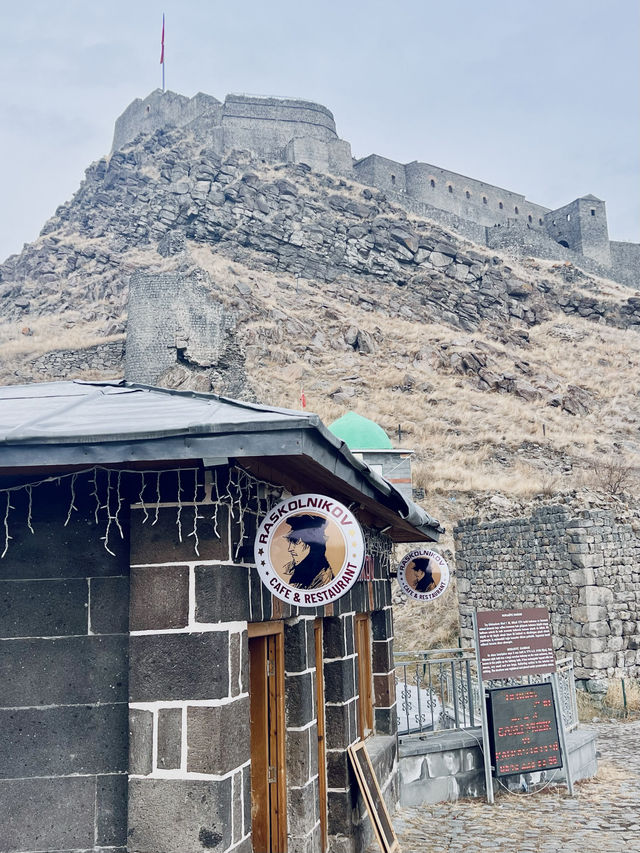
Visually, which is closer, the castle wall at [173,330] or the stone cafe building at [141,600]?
the stone cafe building at [141,600]

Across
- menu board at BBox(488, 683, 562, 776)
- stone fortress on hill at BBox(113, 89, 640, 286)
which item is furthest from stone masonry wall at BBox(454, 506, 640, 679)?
stone fortress on hill at BBox(113, 89, 640, 286)

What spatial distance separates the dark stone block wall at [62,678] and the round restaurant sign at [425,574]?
618cm

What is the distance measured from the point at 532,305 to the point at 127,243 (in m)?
26.6

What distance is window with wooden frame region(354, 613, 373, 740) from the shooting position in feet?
25.2

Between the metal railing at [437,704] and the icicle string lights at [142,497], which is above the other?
the icicle string lights at [142,497]

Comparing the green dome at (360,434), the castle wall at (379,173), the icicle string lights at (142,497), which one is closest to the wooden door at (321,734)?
the icicle string lights at (142,497)

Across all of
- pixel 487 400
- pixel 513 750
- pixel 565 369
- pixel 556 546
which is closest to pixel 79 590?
pixel 513 750

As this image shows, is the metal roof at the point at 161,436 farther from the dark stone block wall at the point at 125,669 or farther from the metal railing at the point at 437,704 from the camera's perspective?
the metal railing at the point at 437,704

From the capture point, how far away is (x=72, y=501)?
13.4ft

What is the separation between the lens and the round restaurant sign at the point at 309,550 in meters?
4.11

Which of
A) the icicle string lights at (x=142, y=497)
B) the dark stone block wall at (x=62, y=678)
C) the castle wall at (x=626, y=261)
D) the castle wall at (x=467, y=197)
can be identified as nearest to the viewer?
the dark stone block wall at (x=62, y=678)

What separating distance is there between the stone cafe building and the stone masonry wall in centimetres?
1053

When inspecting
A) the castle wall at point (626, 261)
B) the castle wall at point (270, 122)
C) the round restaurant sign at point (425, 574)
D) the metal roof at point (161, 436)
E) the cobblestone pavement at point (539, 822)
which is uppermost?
the castle wall at point (270, 122)

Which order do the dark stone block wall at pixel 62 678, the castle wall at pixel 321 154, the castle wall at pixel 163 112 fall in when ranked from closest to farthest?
the dark stone block wall at pixel 62 678, the castle wall at pixel 321 154, the castle wall at pixel 163 112
